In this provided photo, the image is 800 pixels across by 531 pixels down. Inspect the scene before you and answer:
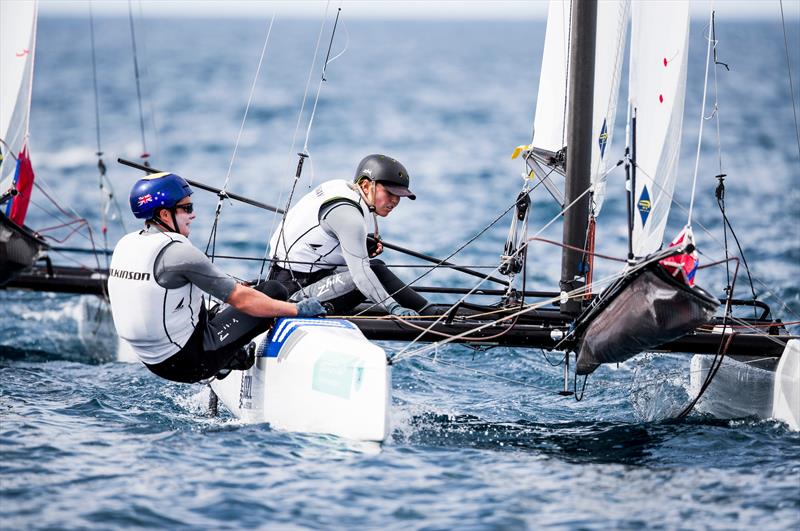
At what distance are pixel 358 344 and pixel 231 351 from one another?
2.27 ft

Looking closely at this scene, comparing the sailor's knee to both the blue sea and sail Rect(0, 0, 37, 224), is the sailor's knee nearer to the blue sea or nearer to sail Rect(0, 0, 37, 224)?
the blue sea

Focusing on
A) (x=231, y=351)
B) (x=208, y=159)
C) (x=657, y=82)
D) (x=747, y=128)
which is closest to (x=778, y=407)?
(x=657, y=82)

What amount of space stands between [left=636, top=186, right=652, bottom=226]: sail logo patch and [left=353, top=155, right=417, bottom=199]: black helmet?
1126 millimetres

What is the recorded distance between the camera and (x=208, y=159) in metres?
22.2

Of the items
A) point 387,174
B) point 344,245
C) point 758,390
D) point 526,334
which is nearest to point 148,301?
point 344,245

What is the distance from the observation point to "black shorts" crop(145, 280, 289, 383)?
5.21 m

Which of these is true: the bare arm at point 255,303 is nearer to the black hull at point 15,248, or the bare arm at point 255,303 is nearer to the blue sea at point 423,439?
the blue sea at point 423,439

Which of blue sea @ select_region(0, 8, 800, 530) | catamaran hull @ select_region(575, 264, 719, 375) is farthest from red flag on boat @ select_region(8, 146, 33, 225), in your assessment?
catamaran hull @ select_region(575, 264, 719, 375)

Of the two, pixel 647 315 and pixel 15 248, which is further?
pixel 15 248

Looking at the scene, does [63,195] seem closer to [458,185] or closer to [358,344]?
[458,185]

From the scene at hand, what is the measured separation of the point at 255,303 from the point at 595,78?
7.44ft

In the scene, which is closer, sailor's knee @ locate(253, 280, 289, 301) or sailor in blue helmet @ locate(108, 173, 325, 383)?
sailor in blue helmet @ locate(108, 173, 325, 383)

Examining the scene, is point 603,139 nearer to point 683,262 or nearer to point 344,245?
point 683,262

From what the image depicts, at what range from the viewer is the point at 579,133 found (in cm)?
557
